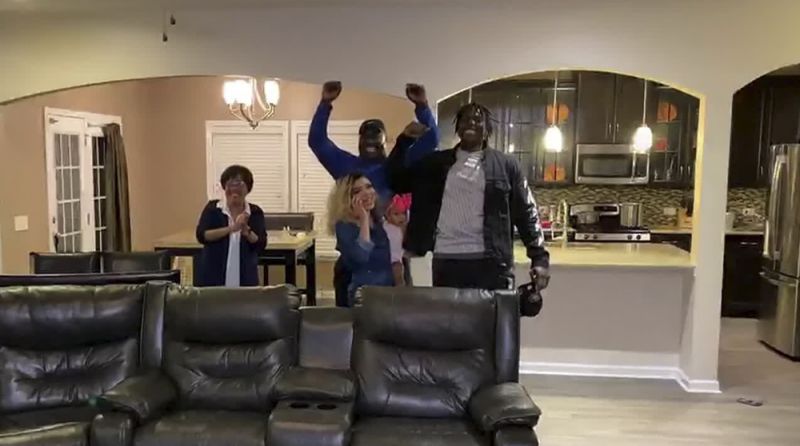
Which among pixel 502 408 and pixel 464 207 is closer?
pixel 502 408

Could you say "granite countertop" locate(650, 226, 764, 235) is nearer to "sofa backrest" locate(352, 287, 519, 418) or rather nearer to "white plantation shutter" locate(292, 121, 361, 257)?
"white plantation shutter" locate(292, 121, 361, 257)

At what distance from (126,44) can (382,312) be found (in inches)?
115

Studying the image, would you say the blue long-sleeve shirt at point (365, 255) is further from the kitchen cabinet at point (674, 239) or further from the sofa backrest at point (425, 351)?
the kitchen cabinet at point (674, 239)

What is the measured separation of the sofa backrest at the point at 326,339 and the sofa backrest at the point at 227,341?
0.05 metres

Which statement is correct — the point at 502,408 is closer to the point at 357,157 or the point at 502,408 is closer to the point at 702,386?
the point at 357,157

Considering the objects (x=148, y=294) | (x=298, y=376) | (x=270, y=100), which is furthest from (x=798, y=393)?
(x=270, y=100)

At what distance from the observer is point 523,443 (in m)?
2.73

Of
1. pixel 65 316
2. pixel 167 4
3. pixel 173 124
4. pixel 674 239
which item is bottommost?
pixel 65 316

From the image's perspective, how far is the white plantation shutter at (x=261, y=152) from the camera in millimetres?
8156

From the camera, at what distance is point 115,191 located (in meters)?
7.52

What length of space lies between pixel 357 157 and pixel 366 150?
109 mm

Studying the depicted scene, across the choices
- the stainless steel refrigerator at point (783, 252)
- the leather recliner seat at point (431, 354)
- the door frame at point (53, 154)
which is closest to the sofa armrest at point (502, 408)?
the leather recliner seat at point (431, 354)

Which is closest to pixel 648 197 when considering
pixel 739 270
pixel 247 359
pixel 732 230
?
pixel 732 230

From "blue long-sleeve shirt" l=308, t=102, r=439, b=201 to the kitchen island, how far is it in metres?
1.51
